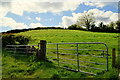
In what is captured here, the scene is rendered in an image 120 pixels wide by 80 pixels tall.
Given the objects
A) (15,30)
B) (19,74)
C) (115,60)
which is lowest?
(19,74)

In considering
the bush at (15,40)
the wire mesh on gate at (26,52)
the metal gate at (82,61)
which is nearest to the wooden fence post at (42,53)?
the metal gate at (82,61)

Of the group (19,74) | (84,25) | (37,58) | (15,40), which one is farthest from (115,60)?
(84,25)

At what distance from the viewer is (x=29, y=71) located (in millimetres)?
8203

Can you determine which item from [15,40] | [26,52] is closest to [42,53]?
[26,52]

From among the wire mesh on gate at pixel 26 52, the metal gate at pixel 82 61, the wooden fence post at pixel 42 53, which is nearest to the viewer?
the metal gate at pixel 82 61

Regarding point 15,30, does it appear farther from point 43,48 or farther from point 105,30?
point 43,48

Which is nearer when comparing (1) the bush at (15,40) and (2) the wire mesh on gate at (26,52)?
(2) the wire mesh on gate at (26,52)

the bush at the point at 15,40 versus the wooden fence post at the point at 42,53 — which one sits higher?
the bush at the point at 15,40

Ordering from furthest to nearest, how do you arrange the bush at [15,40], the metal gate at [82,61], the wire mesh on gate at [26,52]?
the bush at [15,40] < the wire mesh on gate at [26,52] < the metal gate at [82,61]

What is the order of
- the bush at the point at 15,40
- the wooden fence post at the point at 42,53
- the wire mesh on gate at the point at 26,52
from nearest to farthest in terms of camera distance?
the wooden fence post at the point at 42,53
the wire mesh on gate at the point at 26,52
the bush at the point at 15,40

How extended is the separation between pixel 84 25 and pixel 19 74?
5347cm

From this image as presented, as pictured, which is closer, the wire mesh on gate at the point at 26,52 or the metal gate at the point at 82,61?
the metal gate at the point at 82,61

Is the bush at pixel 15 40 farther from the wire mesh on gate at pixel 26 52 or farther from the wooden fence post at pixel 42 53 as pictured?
→ the wooden fence post at pixel 42 53

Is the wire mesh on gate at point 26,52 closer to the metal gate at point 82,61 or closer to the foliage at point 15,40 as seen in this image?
the metal gate at point 82,61
